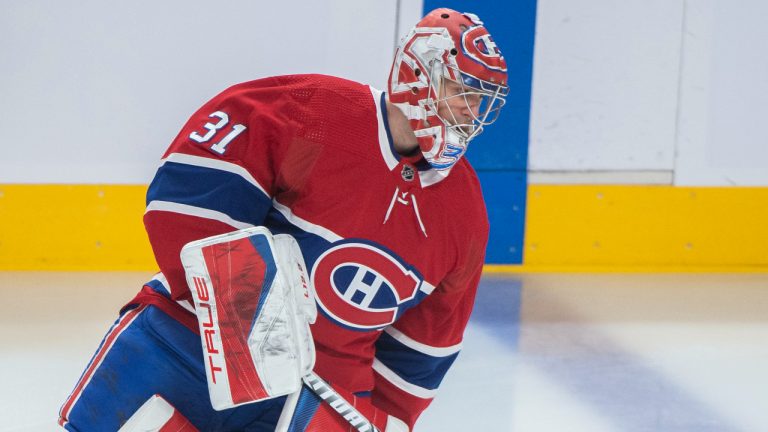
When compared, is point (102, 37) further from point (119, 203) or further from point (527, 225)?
point (527, 225)

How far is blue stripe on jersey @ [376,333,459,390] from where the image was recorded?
2.16 meters

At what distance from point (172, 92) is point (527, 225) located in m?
1.53

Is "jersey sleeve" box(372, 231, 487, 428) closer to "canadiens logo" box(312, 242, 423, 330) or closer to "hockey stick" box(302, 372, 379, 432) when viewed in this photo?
"canadiens logo" box(312, 242, 423, 330)

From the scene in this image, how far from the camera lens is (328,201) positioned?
6.35 feet

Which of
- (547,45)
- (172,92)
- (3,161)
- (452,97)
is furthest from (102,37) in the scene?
(452,97)

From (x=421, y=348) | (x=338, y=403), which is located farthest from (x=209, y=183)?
(x=421, y=348)

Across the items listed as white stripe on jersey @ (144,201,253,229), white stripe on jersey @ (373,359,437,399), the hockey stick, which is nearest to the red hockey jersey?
white stripe on jersey @ (144,201,253,229)

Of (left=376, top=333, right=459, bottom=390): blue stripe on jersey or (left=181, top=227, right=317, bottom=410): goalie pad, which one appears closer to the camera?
(left=181, top=227, right=317, bottom=410): goalie pad

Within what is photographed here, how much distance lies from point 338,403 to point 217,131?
20.0 inches

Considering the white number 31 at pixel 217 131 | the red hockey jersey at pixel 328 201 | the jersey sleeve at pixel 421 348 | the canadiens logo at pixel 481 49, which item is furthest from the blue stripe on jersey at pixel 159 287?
the canadiens logo at pixel 481 49

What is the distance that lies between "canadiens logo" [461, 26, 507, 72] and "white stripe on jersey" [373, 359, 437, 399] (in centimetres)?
65

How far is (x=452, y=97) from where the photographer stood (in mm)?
1932

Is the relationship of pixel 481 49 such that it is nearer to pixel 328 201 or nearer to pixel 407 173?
pixel 407 173

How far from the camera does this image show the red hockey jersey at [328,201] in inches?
74.4
